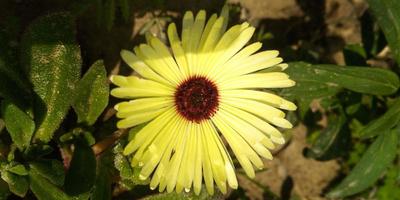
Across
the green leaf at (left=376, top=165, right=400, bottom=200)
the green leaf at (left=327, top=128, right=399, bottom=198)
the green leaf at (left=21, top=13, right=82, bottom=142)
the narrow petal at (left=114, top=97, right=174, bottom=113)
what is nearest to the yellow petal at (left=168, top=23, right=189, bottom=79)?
the narrow petal at (left=114, top=97, right=174, bottom=113)

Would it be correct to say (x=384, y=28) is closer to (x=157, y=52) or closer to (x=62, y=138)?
(x=157, y=52)

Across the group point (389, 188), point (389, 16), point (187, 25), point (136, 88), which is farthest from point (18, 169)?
point (389, 188)

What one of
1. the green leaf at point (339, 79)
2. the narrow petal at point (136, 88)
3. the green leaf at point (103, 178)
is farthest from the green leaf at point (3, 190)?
the green leaf at point (339, 79)

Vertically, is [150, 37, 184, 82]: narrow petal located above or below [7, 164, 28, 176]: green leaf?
above

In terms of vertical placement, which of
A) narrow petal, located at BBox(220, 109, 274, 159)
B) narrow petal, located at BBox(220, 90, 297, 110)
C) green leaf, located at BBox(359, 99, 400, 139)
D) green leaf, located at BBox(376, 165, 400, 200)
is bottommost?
green leaf, located at BBox(376, 165, 400, 200)

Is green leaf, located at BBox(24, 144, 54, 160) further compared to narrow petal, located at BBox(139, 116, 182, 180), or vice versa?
green leaf, located at BBox(24, 144, 54, 160)

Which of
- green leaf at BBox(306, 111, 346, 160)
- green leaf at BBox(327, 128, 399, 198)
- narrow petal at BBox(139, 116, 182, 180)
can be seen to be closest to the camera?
narrow petal at BBox(139, 116, 182, 180)

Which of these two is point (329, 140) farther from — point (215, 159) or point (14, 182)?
point (14, 182)

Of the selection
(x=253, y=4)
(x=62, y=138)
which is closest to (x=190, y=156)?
(x=62, y=138)

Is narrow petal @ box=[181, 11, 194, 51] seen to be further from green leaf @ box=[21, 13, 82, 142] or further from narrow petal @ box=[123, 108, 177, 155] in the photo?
green leaf @ box=[21, 13, 82, 142]
